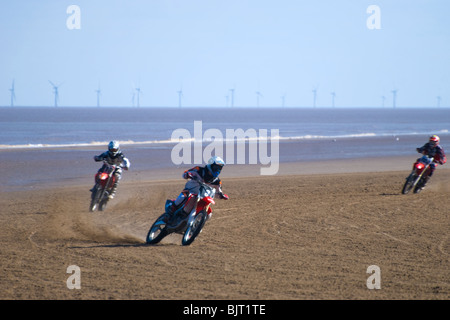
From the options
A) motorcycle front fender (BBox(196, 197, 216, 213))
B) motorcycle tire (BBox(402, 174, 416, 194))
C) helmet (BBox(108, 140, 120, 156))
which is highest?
helmet (BBox(108, 140, 120, 156))

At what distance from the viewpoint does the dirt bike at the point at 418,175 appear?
738 inches

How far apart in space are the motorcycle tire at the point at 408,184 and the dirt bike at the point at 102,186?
361 inches

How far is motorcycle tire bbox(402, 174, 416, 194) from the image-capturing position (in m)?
18.9

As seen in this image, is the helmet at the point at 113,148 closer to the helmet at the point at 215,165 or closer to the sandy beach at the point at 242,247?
the sandy beach at the point at 242,247

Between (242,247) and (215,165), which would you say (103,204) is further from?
(215,165)

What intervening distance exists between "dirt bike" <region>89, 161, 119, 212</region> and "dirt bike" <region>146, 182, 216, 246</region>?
4.44 meters

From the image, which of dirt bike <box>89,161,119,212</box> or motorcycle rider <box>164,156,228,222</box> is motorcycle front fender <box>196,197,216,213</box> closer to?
motorcycle rider <box>164,156,228,222</box>

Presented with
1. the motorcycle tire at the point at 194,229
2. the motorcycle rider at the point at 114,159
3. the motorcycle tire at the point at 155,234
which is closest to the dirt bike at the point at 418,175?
the motorcycle rider at the point at 114,159

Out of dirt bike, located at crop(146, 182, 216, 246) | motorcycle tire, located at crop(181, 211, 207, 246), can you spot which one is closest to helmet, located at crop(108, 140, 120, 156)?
dirt bike, located at crop(146, 182, 216, 246)

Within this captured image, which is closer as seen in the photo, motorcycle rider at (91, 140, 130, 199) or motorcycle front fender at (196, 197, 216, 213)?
motorcycle front fender at (196, 197, 216, 213)

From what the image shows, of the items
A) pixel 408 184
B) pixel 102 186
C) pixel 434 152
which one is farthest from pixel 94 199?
pixel 434 152

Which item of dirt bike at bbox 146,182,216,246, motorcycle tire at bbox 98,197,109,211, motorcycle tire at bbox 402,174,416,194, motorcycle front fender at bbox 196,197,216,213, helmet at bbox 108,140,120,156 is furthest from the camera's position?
motorcycle tire at bbox 402,174,416,194
